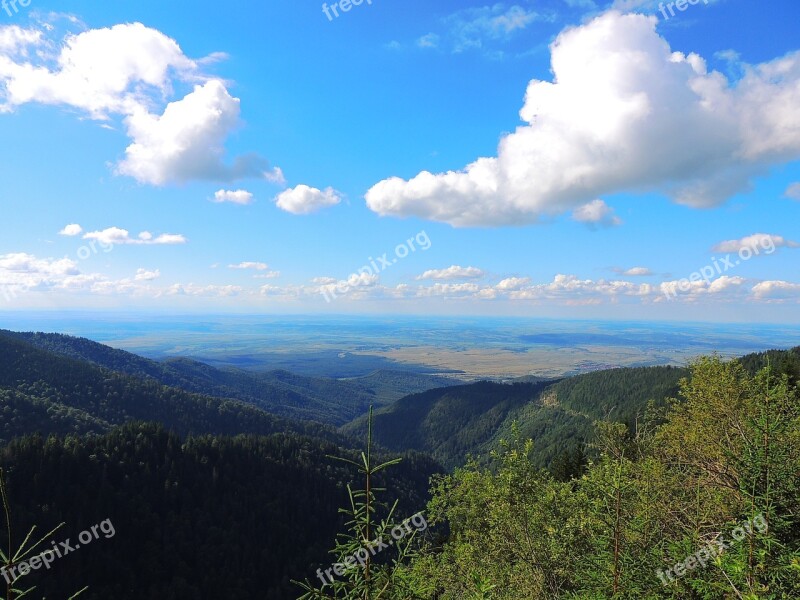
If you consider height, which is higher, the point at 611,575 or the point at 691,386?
the point at 691,386

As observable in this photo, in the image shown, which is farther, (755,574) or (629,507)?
(629,507)

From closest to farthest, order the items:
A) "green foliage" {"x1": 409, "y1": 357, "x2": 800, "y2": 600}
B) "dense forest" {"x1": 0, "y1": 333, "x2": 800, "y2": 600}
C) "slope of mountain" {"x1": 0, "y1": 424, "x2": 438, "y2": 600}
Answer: "green foliage" {"x1": 409, "y1": 357, "x2": 800, "y2": 600}, "dense forest" {"x1": 0, "y1": 333, "x2": 800, "y2": 600}, "slope of mountain" {"x1": 0, "y1": 424, "x2": 438, "y2": 600}

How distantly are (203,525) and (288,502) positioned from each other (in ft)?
88.2

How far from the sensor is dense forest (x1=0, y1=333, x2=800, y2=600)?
11.3 m

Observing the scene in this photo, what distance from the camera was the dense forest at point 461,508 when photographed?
11336 millimetres

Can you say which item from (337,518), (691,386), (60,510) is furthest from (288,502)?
(691,386)

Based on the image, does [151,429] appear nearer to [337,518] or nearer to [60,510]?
[60,510]

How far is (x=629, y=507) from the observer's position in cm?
1828
